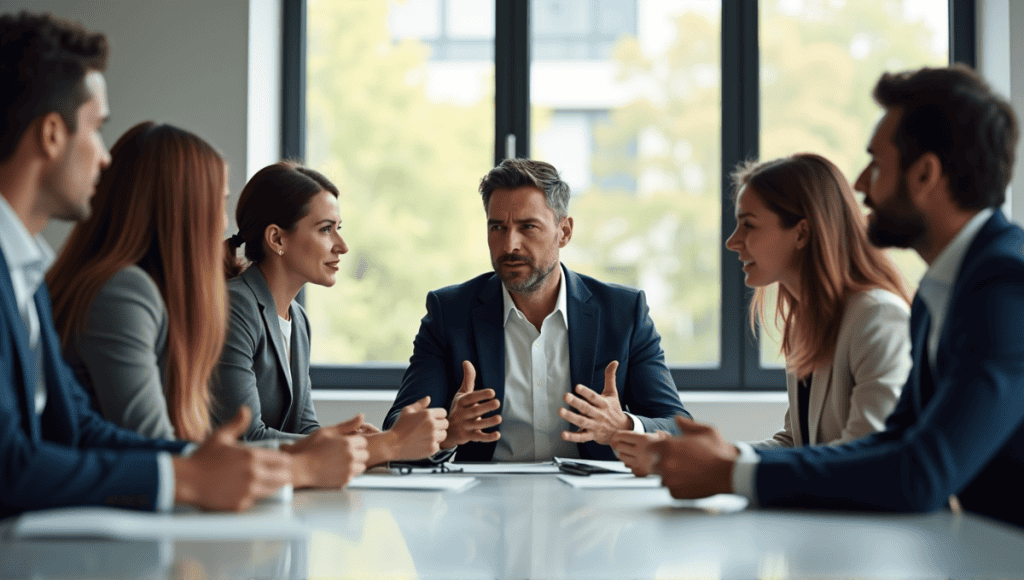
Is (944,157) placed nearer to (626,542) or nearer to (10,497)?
(626,542)

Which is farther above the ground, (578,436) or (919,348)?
(919,348)

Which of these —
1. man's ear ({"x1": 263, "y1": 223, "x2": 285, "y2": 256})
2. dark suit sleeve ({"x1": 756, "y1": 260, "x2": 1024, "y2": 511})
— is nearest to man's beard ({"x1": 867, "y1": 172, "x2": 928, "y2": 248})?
dark suit sleeve ({"x1": 756, "y1": 260, "x2": 1024, "y2": 511})

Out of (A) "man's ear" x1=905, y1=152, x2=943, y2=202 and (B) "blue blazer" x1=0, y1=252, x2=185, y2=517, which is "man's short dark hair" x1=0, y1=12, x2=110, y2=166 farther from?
(A) "man's ear" x1=905, y1=152, x2=943, y2=202

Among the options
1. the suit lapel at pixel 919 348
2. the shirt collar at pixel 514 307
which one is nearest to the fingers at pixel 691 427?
the suit lapel at pixel 919 348

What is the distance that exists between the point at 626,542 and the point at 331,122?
3375 mm

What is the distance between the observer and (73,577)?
3.15ft

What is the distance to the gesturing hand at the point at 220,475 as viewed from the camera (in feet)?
4.04

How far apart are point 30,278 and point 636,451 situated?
118cm

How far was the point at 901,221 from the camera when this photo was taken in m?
1.55

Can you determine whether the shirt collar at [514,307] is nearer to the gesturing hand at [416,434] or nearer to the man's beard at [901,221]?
the gesturing hand at [416,434]

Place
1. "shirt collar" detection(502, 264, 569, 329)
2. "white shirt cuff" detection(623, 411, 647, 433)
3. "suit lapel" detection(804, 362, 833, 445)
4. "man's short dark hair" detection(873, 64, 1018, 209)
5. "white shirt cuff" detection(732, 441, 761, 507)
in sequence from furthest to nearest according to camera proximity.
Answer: "shirt collar" detection(502, 264, 569, 329)
"white shirt cuff" detection(623, 411, 647, 433)
"suit lapel" detection(804, 362, 833, 445)
"man's short dark hair" detection(873, 64, 1018, 209)
"white shirt cuff" detection(732, 441, 761, 507)

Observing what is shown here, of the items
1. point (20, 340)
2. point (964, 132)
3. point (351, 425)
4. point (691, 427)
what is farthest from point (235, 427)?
point (964, 132)

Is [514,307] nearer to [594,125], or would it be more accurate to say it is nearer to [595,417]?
[595,417]

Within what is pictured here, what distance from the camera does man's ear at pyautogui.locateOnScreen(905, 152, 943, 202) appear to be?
149 centimetres
